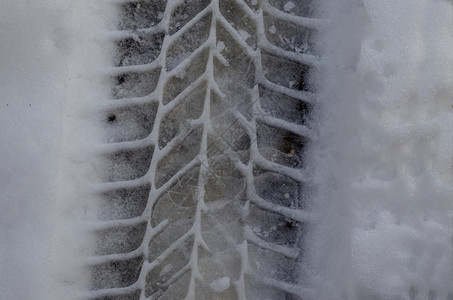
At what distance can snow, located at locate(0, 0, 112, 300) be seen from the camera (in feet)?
3.48

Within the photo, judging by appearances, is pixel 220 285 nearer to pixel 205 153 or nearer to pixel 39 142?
pixel 205 153

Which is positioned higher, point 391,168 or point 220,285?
point 391,168

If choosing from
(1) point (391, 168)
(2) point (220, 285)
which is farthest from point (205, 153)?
(1) point (391, 168)

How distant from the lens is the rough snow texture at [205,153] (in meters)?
1.09

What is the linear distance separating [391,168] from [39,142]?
0.67 metres

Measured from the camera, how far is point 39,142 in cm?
108

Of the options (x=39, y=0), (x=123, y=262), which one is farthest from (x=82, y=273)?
(x=39, y=0)

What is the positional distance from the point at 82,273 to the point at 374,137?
2.01 feet

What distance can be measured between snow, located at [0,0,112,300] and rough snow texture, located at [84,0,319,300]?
63mm

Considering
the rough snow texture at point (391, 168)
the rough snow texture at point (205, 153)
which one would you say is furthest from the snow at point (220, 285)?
the rough snow texture at point (391, 168)

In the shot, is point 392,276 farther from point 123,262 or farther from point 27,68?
point 27,68

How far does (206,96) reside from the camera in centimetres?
112

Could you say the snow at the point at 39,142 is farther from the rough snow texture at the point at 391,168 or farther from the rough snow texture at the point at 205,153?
the rough snow texture at the point at 391,168

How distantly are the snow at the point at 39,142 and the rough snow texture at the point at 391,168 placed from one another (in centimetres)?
48
